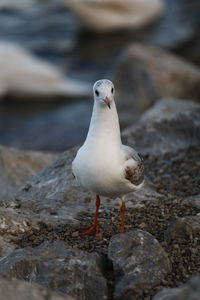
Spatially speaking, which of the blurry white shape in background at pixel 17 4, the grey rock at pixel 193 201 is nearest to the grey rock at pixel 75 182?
the grey rock at pixel 193 201

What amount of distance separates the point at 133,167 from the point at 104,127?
374mm

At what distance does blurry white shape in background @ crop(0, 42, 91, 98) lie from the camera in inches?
603

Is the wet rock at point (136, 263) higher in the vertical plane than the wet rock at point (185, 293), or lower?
higher

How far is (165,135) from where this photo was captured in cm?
794

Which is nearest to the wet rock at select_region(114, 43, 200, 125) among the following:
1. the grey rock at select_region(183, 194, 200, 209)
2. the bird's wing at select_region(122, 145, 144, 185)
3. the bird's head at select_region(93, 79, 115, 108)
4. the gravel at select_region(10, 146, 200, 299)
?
the gravel at select_region(10, 146, 200, 299)

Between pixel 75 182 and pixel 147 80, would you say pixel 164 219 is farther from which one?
pixel 147 80

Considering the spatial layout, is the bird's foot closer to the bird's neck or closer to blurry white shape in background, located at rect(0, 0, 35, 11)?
the bird's neck

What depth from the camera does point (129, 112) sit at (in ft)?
43.2

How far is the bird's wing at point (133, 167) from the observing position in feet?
16.4

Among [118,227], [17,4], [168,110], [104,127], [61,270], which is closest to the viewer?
[61,270]

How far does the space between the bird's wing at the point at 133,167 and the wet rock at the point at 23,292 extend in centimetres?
156

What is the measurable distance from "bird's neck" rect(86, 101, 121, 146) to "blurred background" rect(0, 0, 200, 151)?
6.63 metres

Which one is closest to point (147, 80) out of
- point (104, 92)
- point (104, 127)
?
point (104, 127)

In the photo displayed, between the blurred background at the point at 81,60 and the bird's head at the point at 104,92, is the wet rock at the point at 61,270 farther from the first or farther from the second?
the blurred background at the point at 81,60
